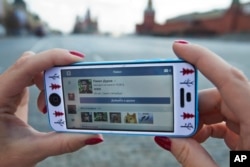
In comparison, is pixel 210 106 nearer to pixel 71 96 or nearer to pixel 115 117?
pixel 115 117

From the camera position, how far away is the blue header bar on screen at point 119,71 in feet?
3.34

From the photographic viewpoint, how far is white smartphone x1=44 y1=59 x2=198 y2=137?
1.02m

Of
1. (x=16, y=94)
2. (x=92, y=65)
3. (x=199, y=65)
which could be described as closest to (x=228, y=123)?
(x=199, y=65)

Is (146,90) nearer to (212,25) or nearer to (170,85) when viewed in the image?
(170,85)

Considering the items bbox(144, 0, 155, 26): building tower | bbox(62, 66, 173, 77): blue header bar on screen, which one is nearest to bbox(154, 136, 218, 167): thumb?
bbox(62, 66, 173, 77): blue header bar on screen

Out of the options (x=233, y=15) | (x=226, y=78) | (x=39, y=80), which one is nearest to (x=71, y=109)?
(x=39, y=80)

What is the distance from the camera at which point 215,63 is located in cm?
89

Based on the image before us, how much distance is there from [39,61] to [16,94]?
16 centimetres

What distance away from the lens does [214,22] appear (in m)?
37.1

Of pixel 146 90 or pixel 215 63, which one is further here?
pixel 146 90

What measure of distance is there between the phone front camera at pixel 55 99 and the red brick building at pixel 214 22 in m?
32.0

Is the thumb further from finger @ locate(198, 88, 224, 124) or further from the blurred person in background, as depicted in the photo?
finger @ locate(198, 88, 224, 124)

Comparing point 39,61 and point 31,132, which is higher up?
point 39,61

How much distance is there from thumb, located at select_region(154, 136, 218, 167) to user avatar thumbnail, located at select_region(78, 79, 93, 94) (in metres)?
0.30
